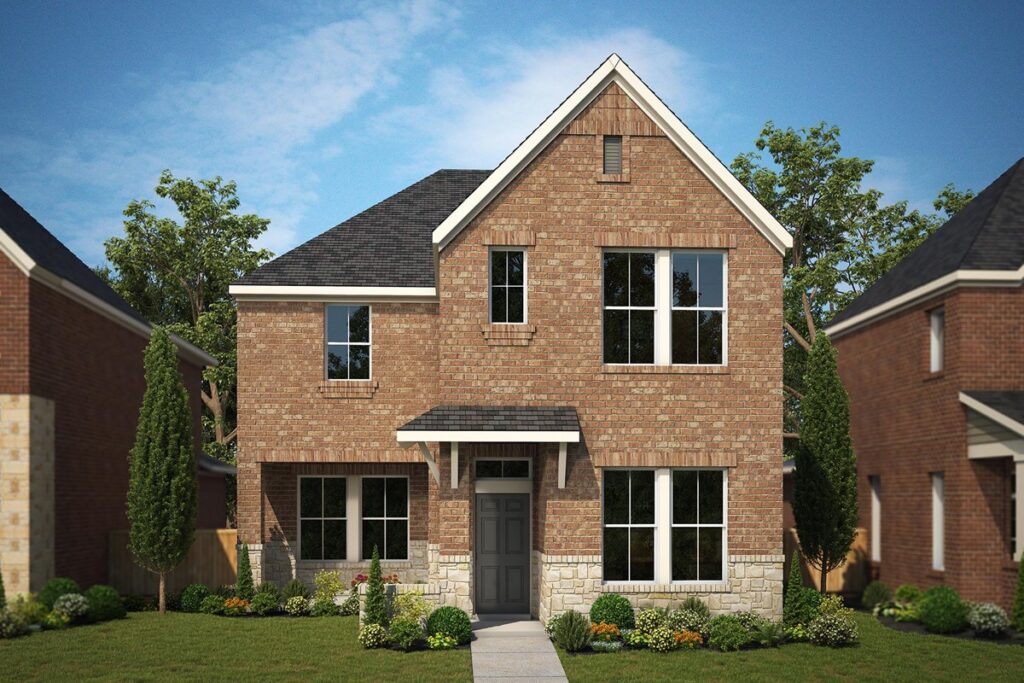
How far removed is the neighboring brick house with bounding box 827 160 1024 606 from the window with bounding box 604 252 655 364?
23.5ft

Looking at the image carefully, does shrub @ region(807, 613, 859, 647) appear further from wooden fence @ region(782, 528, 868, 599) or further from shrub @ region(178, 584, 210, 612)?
shrub @ region(178, 584, 210, 612)

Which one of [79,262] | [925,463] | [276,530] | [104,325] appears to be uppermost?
[79,262]

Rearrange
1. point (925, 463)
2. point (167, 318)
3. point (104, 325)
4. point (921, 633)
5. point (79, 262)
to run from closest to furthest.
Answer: point (921, 633), point (925, 463), point (104, 325), point (79, 262), point (167, 318)

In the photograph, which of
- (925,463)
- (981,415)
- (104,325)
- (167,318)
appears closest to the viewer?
(981,415)

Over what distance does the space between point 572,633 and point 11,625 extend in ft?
34.5

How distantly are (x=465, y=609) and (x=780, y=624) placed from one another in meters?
5.73

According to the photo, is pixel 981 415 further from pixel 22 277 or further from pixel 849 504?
pixel 22 277

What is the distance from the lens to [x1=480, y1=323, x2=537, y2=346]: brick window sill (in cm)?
2009

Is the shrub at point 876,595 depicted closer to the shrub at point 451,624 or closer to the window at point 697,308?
the window at point 697,308

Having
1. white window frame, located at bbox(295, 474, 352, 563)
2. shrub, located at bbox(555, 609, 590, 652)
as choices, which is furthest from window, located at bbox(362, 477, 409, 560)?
shrub, located at bbox(555, 609, 590, 652)

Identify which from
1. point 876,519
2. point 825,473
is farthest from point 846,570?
point 825,473

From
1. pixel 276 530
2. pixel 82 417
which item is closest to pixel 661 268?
pixel 276 530

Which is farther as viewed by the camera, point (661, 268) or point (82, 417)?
point (82, 417)

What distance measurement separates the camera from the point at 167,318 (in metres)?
45.1
